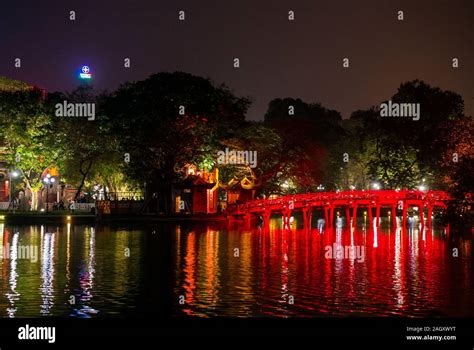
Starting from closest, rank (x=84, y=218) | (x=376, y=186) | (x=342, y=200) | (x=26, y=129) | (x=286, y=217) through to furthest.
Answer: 1. (x=342, y=200)
2. (x=84, y=218)
3. (x=286, y=217)
4. (x=26, y=129)
5. (x=376, y=186)

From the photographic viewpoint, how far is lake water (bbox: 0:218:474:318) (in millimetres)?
27109

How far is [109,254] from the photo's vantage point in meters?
43.1

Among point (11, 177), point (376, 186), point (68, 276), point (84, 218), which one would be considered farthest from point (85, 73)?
point (68, 276)

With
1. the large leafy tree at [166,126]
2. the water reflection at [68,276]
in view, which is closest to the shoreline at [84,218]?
the large leafy tree at [166,126]

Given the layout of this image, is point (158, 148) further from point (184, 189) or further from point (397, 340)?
point (397, 340)

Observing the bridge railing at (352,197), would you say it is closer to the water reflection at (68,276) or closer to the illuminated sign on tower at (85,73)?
the water reflection at (68,276)

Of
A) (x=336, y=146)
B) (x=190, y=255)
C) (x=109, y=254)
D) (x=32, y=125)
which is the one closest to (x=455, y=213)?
(x=190, y=255)

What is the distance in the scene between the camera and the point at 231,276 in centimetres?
3447

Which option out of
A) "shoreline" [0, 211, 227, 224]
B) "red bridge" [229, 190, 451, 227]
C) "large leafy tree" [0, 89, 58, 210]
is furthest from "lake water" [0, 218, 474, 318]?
"large leafy tree" [0, 89, 58, 210]

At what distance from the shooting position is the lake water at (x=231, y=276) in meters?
27.1

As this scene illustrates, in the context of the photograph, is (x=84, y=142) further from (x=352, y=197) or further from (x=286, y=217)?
(x=352, y=197)

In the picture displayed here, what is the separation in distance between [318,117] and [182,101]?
7029cm

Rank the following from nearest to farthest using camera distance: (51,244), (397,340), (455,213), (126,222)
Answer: (397,340) → (51,244) → (455,213) → (126,222)

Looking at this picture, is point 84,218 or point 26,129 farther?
point 26,129
